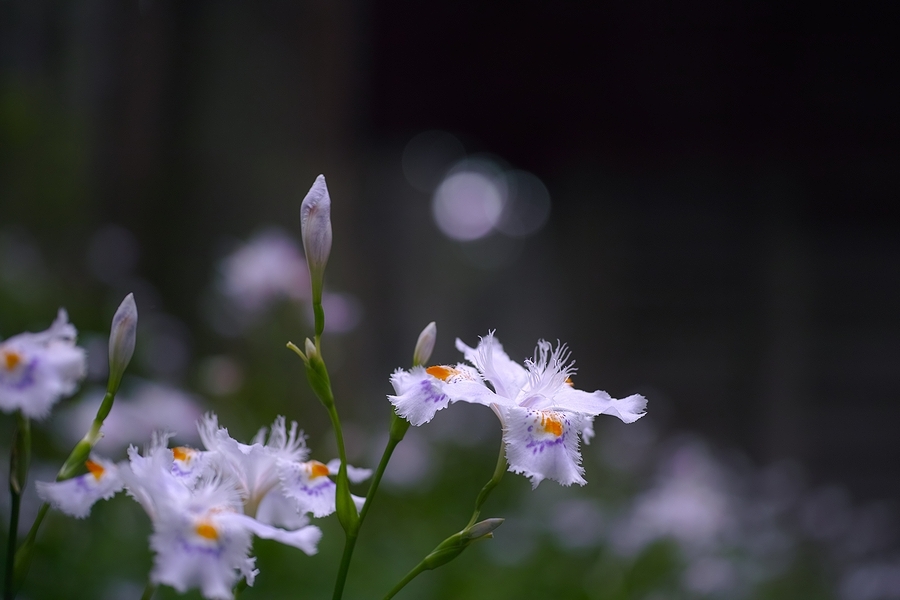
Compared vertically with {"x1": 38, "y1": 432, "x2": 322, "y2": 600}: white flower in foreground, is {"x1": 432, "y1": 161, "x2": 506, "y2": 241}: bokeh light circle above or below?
above

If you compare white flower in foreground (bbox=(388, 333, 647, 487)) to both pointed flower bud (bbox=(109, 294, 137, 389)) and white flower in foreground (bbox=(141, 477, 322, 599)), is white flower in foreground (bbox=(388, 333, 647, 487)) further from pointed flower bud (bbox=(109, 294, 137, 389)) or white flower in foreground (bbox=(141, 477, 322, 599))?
pointed flower bud (bbox=(109, 294, 137, 389))

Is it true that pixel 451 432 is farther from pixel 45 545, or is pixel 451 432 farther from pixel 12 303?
pixel 45 545

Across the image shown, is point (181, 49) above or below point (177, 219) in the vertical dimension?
above

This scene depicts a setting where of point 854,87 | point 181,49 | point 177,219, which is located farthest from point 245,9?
point 854,87

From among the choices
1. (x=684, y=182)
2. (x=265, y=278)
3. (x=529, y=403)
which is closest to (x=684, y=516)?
(x=265, y=278)

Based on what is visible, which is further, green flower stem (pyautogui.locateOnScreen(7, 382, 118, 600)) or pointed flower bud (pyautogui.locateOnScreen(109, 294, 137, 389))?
pointed flower bud (pyautogui.locateOnScreen(109, 294, 137, 389))

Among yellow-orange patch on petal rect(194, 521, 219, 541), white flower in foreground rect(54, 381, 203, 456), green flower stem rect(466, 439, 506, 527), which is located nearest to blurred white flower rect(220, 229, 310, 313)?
white flower in foreground rect(54, 381, 203, 456)

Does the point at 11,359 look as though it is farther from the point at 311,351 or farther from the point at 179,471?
the point at 311,351
